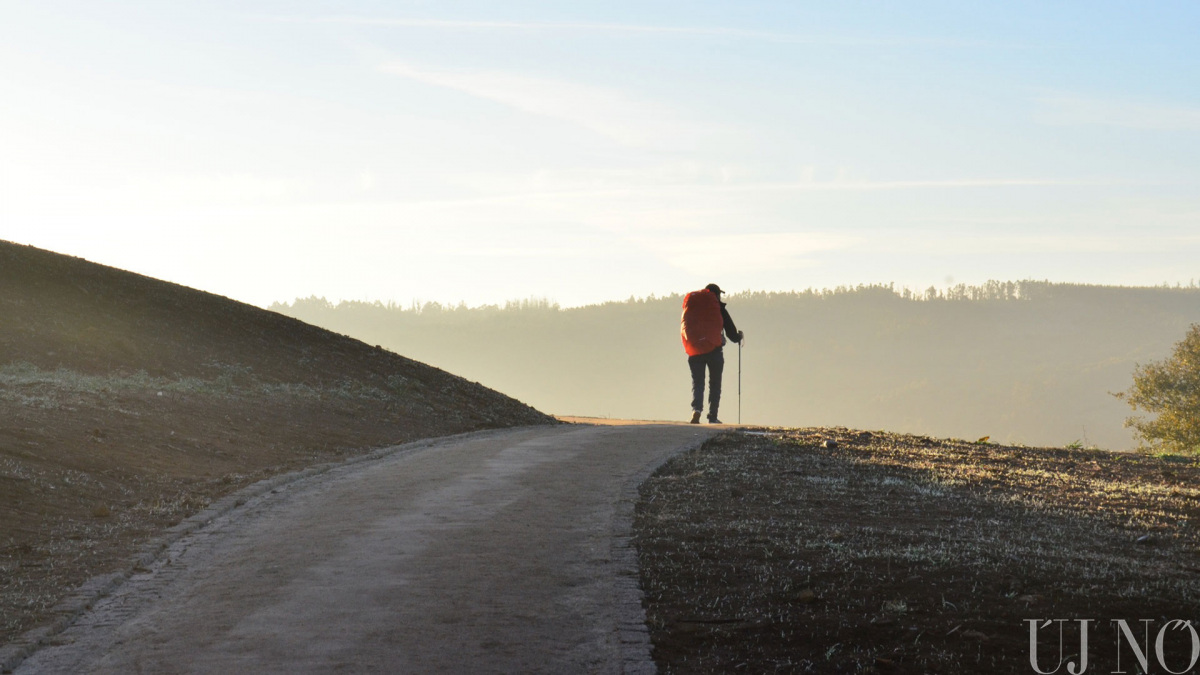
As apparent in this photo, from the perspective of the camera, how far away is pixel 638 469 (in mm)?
13344

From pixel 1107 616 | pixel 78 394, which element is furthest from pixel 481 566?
pixel 78 394

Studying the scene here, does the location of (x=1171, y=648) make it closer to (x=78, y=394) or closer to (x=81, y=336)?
(x=78, y=394)

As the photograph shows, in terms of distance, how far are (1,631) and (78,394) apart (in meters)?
10.6

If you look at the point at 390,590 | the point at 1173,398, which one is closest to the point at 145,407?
the point at 390,590

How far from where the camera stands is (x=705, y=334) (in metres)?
24.2

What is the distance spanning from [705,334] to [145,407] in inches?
483

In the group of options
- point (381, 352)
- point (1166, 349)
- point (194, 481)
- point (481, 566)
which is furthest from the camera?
point (1166, 349)

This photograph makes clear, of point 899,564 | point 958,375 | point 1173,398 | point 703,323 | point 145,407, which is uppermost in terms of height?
point 958,375

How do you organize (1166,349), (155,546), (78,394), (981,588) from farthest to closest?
(1166,349) → (78,394) → (155,546) → (981,588)

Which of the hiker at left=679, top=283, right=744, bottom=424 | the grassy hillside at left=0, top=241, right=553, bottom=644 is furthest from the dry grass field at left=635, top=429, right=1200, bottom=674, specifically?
the hiker at left=679, top=283, right=744, bottom=424

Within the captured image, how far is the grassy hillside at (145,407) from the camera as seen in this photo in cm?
987

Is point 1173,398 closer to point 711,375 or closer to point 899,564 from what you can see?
point 711,375

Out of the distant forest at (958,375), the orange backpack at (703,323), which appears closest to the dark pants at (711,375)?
the orange backpack at (703,323)

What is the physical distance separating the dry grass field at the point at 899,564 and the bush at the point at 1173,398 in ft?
130
